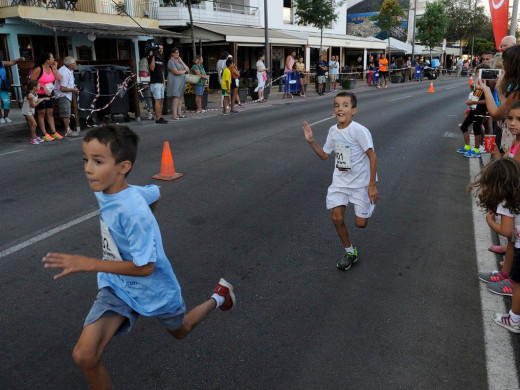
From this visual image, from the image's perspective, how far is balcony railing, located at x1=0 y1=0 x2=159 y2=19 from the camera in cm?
1895

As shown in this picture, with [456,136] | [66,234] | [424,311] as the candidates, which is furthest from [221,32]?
[424,311]

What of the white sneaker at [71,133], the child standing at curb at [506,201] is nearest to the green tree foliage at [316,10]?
the white sneaker at [71,133]

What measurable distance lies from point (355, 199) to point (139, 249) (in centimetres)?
254

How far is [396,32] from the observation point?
59312 millimetres

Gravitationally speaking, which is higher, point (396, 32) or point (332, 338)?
point (396, 32)

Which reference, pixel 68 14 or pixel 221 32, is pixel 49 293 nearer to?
pixel 68 14

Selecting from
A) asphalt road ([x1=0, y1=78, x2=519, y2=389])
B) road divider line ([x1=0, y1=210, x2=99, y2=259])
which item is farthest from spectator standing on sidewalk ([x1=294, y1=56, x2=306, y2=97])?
road divider line ([x1=0, y1=210, x2=99, y2=259])

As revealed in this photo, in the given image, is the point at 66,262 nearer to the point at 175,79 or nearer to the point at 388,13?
the point at 175,79

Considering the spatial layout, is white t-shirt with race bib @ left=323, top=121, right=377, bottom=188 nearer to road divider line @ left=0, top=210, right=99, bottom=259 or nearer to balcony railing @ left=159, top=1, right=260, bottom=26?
road divider line @ left=0, top=210, right=99, bottom=259

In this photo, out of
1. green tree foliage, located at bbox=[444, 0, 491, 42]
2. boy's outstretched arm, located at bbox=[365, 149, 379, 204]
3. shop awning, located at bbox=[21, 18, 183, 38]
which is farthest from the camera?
green tree foliage, located at bbox=[444, 0, 491, 42]

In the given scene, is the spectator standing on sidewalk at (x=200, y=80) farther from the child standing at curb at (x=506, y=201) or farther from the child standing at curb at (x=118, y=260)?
the child standing at curb at (x=118, y=260)

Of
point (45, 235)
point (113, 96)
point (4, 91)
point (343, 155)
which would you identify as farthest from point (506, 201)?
point (4, 91)

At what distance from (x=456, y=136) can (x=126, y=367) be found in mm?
10876

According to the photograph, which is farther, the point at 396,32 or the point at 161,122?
the point at 396,32
